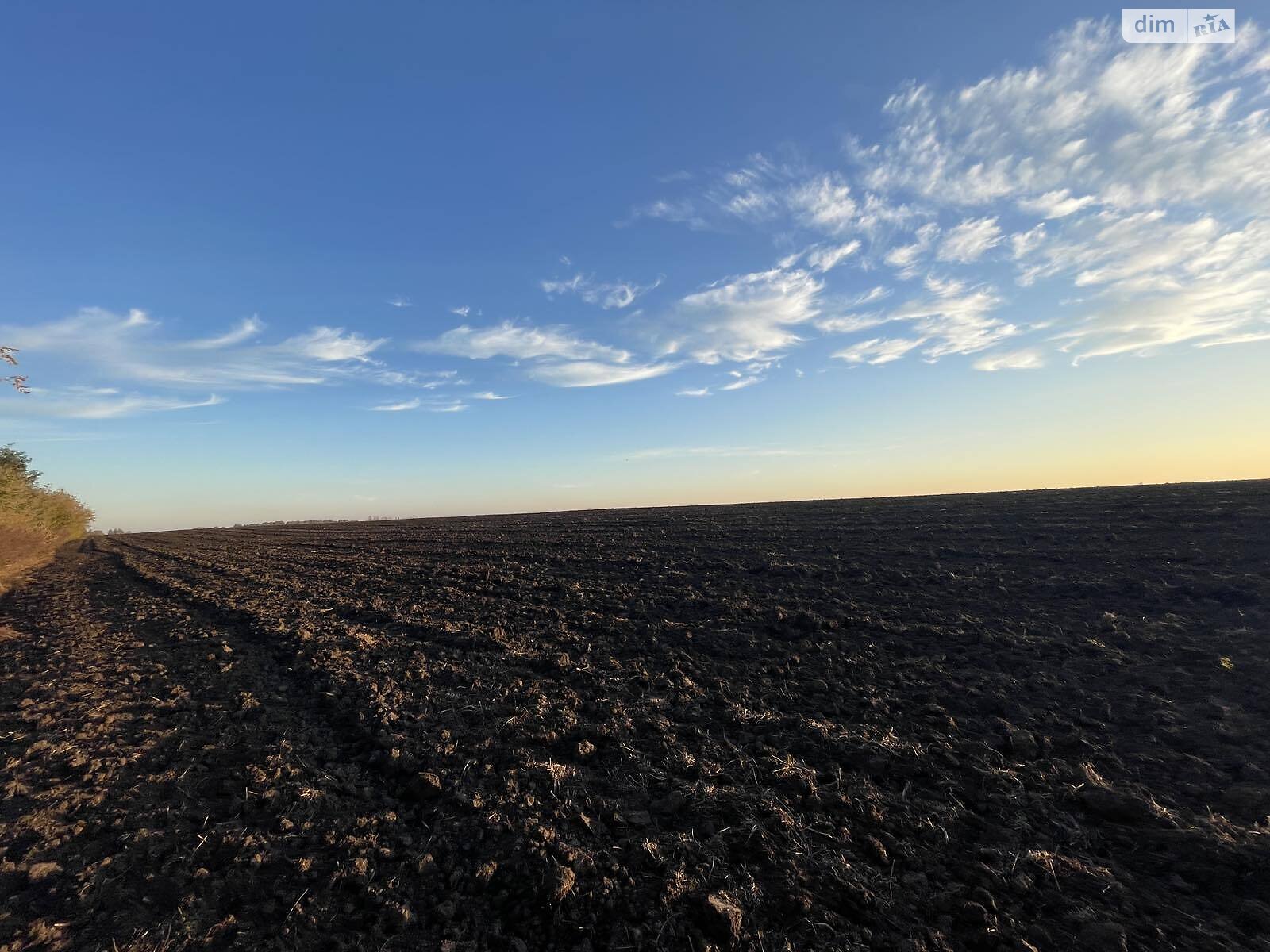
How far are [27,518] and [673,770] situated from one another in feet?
141

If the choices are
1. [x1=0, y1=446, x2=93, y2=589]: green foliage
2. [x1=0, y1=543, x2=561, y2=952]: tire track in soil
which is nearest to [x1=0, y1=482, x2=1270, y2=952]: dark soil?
[x1=0, y1=543, x2=561, y2=952]: tire track in soil

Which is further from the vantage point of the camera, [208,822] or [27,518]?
[27,518]

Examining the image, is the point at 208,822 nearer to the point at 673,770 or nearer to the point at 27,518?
the point at 673,770

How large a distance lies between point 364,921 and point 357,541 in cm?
2957

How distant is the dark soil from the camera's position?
334 cm

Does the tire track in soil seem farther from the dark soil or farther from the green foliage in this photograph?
the green foliage

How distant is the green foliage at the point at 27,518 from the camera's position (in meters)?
24.8

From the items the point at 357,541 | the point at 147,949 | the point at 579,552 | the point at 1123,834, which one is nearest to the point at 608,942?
the point at 147,949

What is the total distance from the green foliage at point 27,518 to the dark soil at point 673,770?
20.7 m

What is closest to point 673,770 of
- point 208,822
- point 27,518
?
point 208,822

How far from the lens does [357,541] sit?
2972cm

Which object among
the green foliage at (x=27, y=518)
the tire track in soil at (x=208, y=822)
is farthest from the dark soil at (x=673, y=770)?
the green foliage at (x=27, y=518)

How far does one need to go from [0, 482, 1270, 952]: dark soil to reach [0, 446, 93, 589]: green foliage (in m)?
20.7

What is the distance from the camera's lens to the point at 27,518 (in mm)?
Result: 30719
